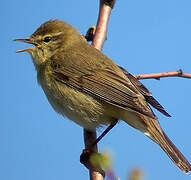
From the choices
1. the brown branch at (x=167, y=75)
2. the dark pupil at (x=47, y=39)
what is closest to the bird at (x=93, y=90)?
the dark pupil at (x=47, y=39)

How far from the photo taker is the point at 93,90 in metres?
3.41

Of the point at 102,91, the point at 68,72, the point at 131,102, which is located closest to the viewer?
the point at 131,102

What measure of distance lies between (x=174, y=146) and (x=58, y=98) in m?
1.36

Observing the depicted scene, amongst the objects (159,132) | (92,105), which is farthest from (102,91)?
(159,132)

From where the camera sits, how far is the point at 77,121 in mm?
3451

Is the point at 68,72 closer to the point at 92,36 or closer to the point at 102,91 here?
the point at 102,91

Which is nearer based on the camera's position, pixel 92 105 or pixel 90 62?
pixel 92 105

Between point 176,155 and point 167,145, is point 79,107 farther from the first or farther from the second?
point 176,155

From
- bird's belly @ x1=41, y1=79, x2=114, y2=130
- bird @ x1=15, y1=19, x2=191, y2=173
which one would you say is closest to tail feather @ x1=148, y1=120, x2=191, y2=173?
bird @ x1=15, y1=19, x2=191, y2=173

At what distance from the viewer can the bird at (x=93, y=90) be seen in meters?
3.21

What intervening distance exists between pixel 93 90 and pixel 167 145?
0.99 m

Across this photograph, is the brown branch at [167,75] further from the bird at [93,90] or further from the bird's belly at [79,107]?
the bird's belly at [79,107]

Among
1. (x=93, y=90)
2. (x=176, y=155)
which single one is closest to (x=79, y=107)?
(x=93, y=90)

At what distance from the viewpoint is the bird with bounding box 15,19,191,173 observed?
3215mm
